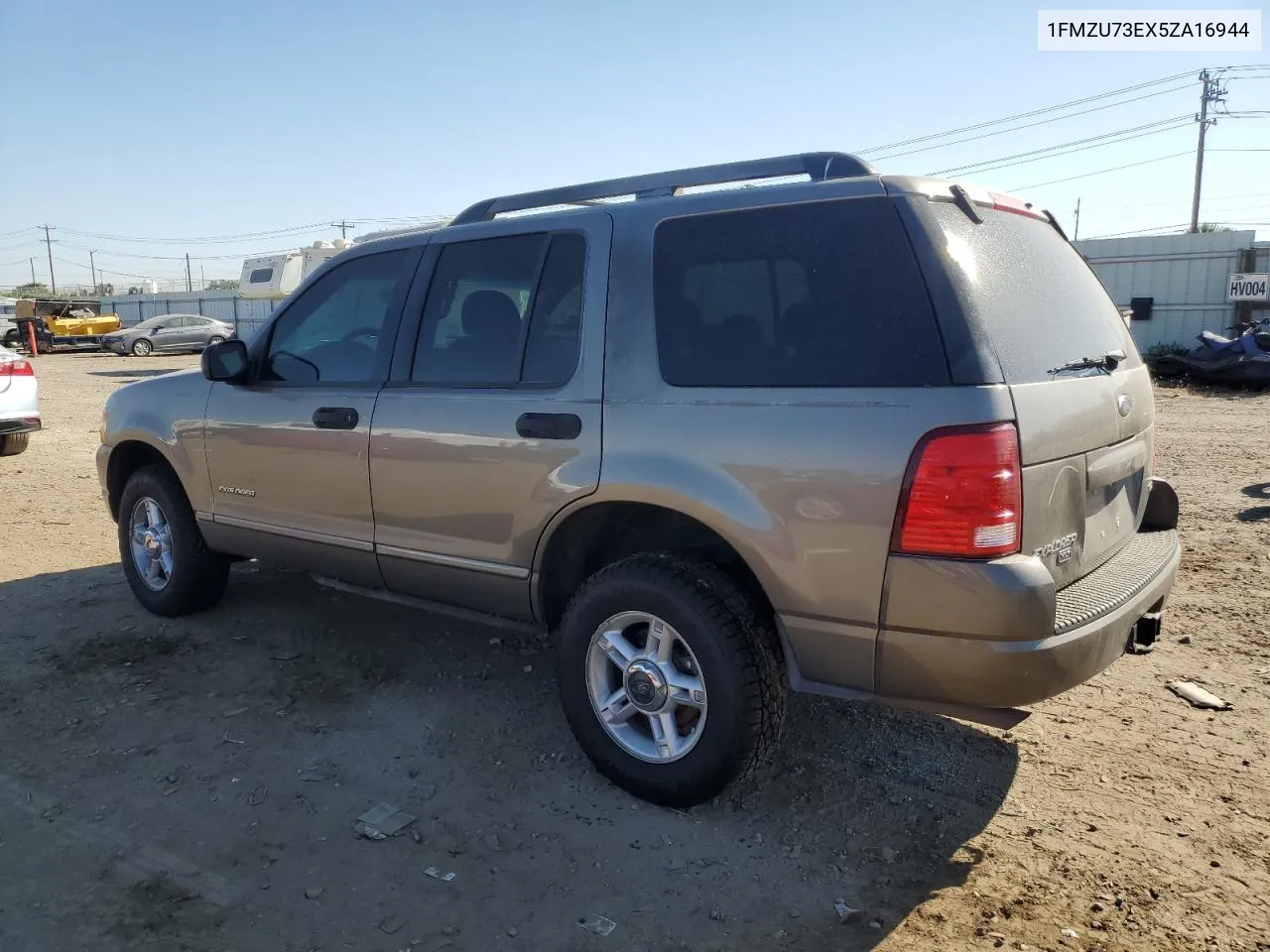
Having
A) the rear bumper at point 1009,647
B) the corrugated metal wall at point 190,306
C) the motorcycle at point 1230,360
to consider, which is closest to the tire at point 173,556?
the rear bumper at point 1009,647

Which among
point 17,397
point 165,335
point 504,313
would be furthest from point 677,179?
point 165,335

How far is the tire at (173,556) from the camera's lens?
4.86 m

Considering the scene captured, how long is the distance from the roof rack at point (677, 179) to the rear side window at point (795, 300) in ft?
0.96

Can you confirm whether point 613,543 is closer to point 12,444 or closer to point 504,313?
point 504,313

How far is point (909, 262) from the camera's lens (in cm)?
267

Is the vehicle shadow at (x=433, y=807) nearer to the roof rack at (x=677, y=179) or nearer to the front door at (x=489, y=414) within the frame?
the front door at (x=489, y=414)

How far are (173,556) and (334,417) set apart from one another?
5.25 ft

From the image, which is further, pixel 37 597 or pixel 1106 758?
pixel 37 597

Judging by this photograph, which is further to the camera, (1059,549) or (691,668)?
(691,668)

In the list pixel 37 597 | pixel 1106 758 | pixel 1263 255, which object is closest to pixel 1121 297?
pixel 1263 255

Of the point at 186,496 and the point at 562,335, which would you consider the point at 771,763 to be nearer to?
the point at 562,335

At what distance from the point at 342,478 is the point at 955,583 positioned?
259cm

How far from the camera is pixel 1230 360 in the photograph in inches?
611

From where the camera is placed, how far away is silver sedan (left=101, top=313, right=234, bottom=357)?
31020 millimetres
